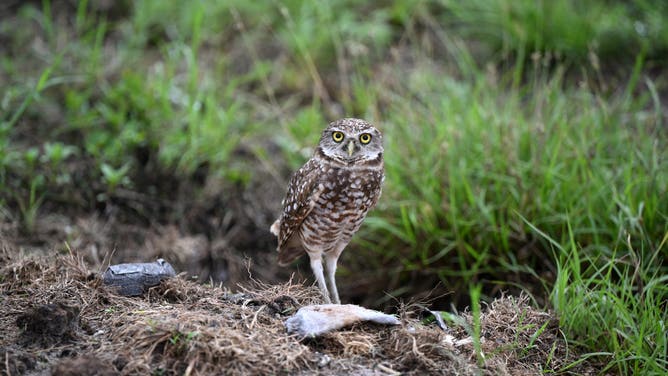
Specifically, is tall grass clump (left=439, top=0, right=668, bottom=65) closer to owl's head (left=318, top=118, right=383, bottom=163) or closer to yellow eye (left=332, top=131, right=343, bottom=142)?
owl's head (left=318, top=118, right=383, bottom=163)

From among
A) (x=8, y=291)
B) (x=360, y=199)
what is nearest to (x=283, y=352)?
(x=360, y=199)

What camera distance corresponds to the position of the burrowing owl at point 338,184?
3445mm

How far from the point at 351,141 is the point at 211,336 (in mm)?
1282

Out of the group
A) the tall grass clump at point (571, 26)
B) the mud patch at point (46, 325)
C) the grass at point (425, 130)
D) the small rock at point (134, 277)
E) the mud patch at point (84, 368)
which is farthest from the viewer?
the tall grass clump at point (571, 26)

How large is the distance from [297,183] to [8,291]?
4.85 ft

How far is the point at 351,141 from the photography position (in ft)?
11.2

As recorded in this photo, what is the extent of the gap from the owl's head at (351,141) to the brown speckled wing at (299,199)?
5.4 inches

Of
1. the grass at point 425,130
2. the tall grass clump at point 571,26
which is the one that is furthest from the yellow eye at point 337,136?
the tall grass clump at point 571,26

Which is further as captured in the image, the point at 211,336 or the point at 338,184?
the point at 338,184

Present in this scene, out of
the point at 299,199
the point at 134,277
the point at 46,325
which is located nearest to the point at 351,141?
the point at 299,199

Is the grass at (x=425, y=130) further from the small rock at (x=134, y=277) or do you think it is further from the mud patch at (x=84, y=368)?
the mud patch at (x=84, y=368)

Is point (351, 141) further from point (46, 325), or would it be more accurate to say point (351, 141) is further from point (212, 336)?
point (46, 325)

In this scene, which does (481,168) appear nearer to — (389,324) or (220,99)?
(389,324)

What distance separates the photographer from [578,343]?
3.14 meters
